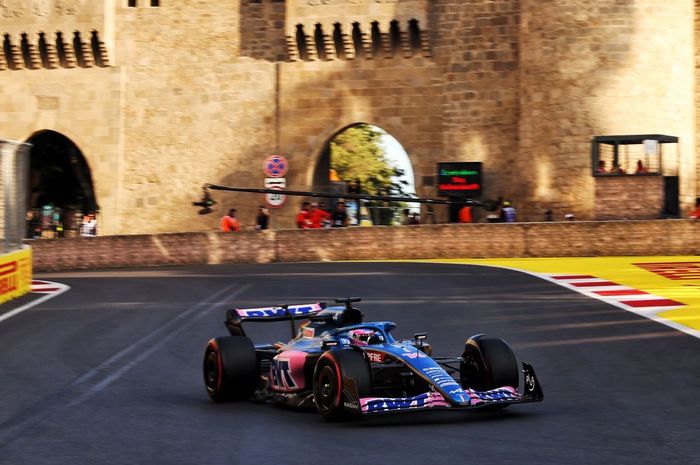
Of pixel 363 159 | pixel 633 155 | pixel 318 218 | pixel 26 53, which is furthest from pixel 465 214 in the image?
pixel 363 159

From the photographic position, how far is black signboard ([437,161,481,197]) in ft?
135

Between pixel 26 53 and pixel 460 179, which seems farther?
pixel 26 53

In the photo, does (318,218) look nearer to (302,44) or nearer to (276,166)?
(276,166)

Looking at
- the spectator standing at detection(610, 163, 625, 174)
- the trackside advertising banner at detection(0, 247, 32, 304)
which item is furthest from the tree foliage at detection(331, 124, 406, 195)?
the trackside advertising banner at detection(0, 247, 32, 304)

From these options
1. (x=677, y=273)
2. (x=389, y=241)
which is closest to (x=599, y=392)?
(x=677, y=273)

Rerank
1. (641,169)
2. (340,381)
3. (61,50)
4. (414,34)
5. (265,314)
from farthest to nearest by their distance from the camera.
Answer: (61,50)
(414,34)
(641,169)
(265,314)
(340,381)

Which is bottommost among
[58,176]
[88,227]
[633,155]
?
[88,227]

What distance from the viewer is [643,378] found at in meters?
12.3

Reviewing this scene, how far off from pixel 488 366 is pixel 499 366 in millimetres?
92

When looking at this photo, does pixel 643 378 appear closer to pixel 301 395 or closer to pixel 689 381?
pixel 689 381

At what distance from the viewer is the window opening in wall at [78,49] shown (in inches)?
1811

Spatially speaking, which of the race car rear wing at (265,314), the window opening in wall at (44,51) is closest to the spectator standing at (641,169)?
the window opening in wall at (44,51)

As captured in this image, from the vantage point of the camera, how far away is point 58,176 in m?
52.1

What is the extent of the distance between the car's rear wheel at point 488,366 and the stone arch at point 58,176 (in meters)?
42.2
